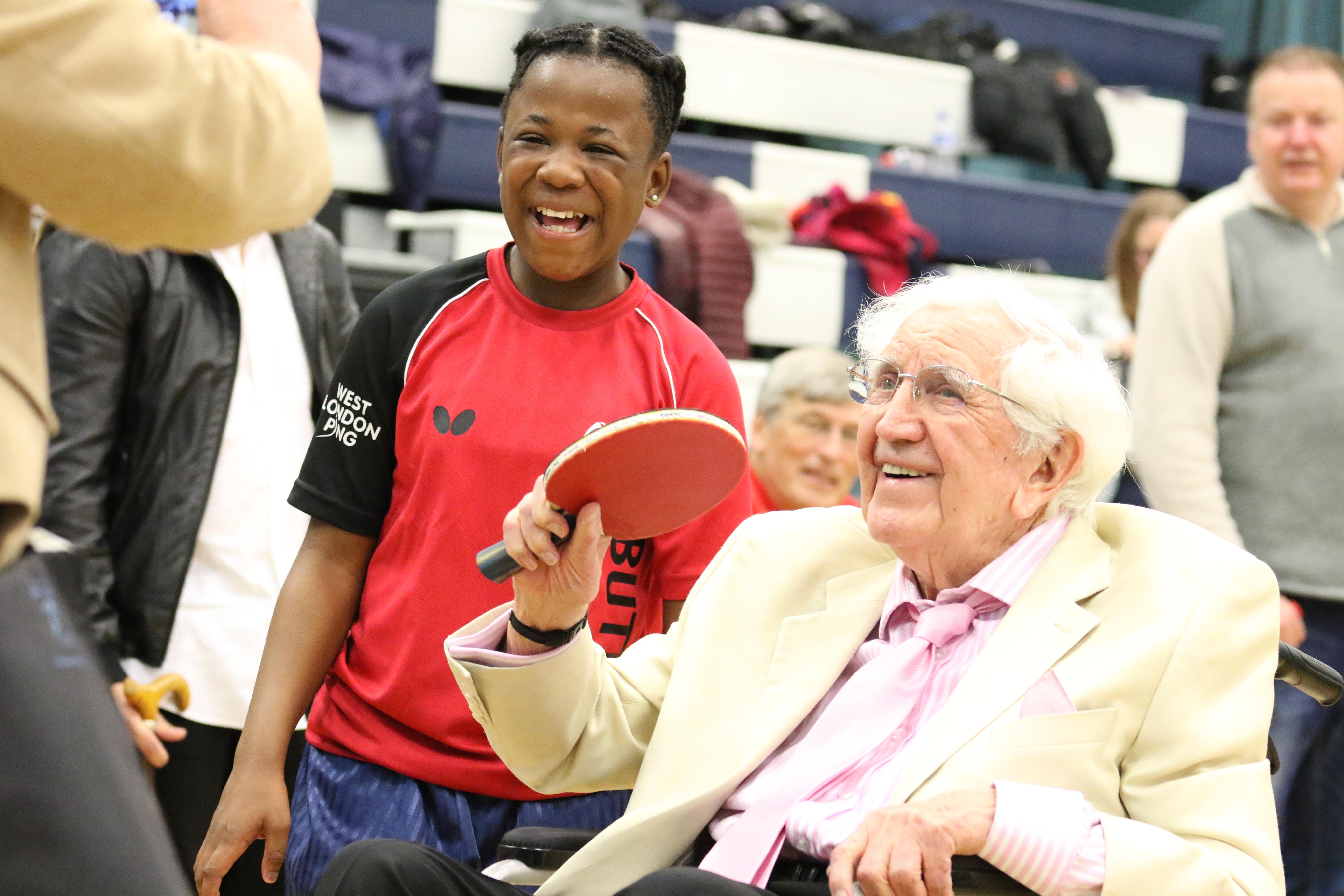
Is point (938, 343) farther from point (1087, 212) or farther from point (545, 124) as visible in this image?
point (1087, 212)

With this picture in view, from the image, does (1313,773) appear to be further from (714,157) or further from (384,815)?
(714,157)

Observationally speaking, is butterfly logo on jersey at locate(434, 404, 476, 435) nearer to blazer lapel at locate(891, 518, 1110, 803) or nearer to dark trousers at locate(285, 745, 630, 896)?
dark trousers at locate(285, 745, 630, 896)

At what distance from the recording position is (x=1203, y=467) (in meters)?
2.97

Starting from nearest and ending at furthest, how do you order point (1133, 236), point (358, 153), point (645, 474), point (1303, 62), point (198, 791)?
point (645, 474)
point (198, 791)
point (1303, 62)
point (1133, 236)
point (358, 153)

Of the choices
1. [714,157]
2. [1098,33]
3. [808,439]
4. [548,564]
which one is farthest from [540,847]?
[1098,33]

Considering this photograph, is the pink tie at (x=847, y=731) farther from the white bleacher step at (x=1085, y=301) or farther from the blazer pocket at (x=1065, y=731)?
the white bleacher step at (x=1085, y=301)

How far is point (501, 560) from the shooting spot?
146 centimetres

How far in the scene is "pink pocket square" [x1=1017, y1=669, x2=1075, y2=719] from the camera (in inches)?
63.0

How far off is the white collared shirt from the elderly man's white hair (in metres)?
1.04

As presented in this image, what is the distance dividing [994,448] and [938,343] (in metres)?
0.15

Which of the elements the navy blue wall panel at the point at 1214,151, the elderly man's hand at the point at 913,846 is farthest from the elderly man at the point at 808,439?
the navy blue wall panel at the point at 1214,151

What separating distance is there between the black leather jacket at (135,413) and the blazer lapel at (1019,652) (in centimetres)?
125

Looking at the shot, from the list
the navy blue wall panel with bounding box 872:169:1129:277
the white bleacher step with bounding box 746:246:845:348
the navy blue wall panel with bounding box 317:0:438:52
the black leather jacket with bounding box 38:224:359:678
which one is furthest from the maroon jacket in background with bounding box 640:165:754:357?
the black leather jacket with bounding box 38:224:359:678

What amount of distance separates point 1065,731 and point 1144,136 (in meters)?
6.48
